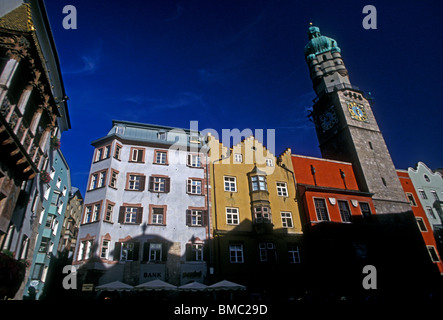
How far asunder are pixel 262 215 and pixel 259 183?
3714 millimetres

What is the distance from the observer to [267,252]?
27328mm

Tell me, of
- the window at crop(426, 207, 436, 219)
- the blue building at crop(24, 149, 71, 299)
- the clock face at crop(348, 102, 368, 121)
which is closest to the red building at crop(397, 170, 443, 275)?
the window at crop(426, 207, 436, 219)

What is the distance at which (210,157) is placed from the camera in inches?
1266

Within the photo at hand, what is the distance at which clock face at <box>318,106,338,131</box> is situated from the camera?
4572cm

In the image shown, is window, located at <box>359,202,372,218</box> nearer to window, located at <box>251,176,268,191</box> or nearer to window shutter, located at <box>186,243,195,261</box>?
window, located at <box>251,176,268,191</box>

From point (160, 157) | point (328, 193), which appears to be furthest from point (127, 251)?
point (328, 193)

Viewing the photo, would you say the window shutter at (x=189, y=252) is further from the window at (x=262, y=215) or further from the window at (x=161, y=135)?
the window at (x=161, y=135)

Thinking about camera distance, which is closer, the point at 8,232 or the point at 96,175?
the point at 8,232

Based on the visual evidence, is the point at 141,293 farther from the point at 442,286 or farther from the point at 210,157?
the point at 442,286

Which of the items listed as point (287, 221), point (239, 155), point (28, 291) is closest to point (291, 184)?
point (287, 221)

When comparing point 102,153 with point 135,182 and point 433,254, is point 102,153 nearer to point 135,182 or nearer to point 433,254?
point 135,182
